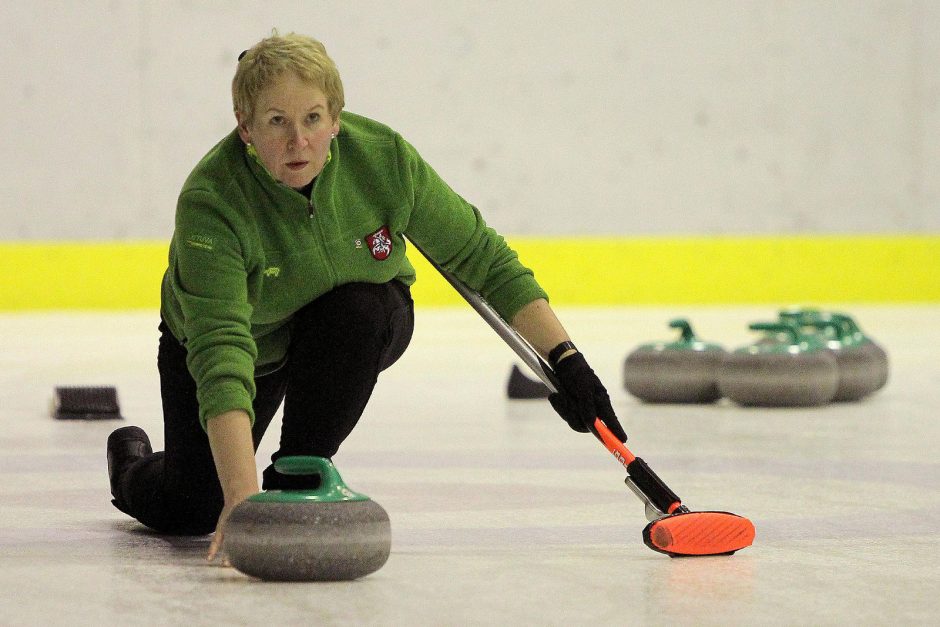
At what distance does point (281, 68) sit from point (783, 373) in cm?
262

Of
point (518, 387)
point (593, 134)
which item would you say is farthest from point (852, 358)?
point (593, 134)

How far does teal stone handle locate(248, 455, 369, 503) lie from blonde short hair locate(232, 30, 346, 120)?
1.49 ft

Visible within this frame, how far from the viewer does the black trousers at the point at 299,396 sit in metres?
2.20

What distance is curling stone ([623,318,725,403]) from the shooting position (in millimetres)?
4363

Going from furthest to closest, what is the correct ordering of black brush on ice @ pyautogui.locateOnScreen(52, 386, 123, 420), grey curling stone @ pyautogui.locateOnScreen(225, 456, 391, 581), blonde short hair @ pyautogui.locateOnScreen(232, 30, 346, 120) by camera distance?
1. black brush on ice @ pyautogui.locateOnScreen(52, 386, 123, 420)
2. blonde short hair @ pyautogui.locateOnScreen(232, 30, 346, 120)
3. grey curling stone @ pyautogui.locateOnScreen(225, 456, 391, 581)

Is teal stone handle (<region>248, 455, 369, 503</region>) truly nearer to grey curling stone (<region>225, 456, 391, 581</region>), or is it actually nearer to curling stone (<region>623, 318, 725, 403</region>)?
grey curling stone (<region>225, 456, 391, 581</region>)

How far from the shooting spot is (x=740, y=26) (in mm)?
9961

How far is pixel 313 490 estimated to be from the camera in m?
1.80

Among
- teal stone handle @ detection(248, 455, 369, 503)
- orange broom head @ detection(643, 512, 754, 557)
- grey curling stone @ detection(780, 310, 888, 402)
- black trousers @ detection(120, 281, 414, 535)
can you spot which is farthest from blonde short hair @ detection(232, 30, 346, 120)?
grey curling stone @ detection(780, 310, 888, 402)

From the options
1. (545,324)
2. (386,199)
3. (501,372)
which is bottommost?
(501,372)

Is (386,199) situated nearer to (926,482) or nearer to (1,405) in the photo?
(926,482)

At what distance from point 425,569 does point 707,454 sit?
1466mm

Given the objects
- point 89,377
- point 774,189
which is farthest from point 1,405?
point 774,189

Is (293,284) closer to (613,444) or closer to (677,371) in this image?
(613,444)
